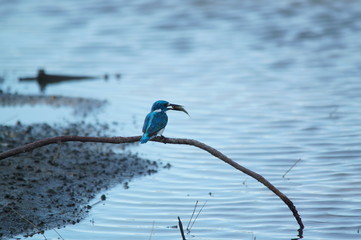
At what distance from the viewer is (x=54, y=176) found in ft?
24.5

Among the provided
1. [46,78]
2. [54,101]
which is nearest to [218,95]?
[54,101]

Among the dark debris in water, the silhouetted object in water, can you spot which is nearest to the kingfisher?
the dark debris in water

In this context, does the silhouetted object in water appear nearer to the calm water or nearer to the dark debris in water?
the calm water

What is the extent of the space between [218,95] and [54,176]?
5.13 m

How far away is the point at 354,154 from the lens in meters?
8.59

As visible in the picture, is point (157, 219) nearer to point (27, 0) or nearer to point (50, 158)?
point (50, 158)

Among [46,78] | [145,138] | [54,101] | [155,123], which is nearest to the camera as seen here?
[145,138]

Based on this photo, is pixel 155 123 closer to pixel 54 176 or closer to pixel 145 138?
pixel 145 138

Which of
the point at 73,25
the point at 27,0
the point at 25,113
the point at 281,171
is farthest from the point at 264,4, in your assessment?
the point at 281,171

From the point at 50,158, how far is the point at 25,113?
255 cm

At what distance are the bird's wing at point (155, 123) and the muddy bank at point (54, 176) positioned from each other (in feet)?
2.55

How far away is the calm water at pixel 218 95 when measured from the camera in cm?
673

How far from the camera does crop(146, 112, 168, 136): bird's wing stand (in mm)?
5891

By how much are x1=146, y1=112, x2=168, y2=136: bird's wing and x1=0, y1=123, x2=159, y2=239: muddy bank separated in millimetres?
779
